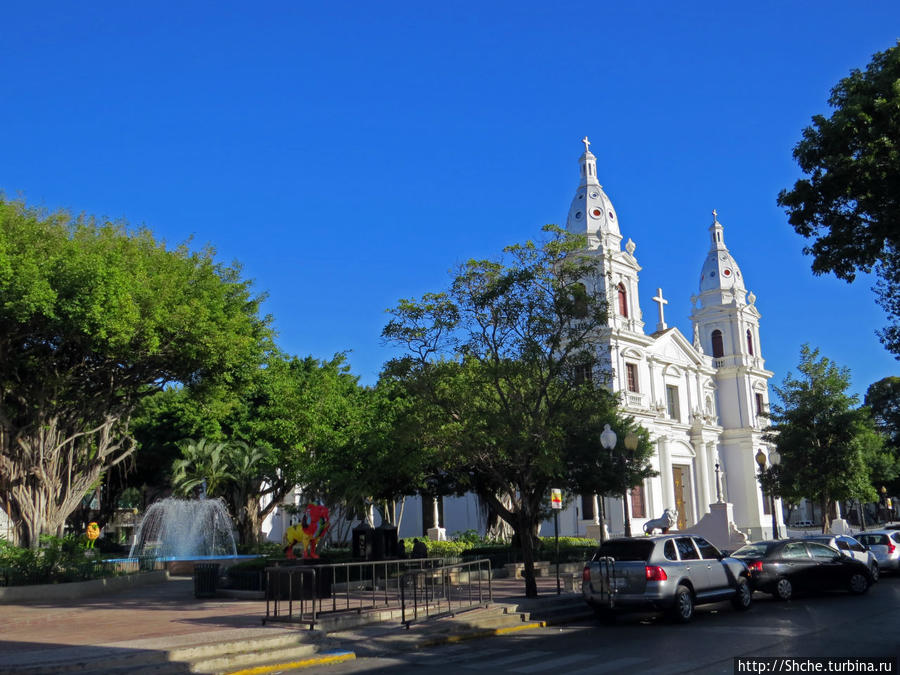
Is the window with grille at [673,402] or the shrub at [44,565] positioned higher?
the window with grille at [673,402]

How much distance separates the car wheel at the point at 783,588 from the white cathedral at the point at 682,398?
2273 cm

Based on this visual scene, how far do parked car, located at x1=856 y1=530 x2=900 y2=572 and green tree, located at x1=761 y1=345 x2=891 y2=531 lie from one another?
1258 centimetres

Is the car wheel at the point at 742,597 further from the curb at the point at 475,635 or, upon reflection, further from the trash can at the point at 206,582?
the trash can at the point at 206,582

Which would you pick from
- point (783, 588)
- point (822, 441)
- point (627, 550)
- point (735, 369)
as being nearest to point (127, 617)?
point (627, 550)

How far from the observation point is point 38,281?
22.0 metres

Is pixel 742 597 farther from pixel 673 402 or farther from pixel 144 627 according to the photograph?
pixel 673 402

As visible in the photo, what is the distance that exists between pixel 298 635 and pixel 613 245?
3903cm

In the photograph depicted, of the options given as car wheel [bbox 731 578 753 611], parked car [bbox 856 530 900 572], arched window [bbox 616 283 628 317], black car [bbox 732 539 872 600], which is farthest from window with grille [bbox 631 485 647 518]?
car wheel [bbox 731 578 753 611]

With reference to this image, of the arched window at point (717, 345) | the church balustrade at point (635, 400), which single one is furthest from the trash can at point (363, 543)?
the arched window at point (717, 345)

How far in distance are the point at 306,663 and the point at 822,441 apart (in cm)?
3280

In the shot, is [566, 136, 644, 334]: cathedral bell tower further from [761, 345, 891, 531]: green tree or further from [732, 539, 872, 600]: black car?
[732, 539, 872, 600]: black car

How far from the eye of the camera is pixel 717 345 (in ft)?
202

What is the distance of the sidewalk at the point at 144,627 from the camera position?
1211 cm

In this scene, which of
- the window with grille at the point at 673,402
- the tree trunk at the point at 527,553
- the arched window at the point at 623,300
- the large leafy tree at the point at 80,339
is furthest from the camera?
the window with grille at the point at 673,402
